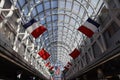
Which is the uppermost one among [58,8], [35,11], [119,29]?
[58,8]

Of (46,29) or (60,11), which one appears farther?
(60,11)

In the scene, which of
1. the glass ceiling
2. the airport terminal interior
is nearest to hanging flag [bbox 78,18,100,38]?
the airport terminal interior

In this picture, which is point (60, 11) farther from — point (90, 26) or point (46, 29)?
point (90, 26)

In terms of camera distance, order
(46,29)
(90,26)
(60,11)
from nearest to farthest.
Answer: (90,26) < (46,29) < (60,11)

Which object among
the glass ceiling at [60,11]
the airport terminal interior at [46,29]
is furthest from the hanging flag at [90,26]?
the glass ceiling at [60,11]

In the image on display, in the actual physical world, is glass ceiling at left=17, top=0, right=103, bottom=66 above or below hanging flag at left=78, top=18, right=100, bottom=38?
above

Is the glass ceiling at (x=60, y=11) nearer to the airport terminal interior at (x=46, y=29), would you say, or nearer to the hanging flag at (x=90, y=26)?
the airport terminal interior at (x=46, y=29)

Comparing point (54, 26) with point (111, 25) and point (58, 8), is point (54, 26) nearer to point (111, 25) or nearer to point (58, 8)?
point (58, 8)

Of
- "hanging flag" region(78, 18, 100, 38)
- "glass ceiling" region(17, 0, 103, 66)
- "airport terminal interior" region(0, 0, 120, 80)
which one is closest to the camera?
"airport terminal interior" region(0, 0, 120, 80)

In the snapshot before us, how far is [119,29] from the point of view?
15469 millimetres

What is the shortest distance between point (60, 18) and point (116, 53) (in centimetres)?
3124

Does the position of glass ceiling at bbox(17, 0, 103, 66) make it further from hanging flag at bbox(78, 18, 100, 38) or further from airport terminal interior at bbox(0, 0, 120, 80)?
hanging flag at bbox(78, 18, 100, 38)

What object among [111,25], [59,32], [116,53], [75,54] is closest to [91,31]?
[111,25]

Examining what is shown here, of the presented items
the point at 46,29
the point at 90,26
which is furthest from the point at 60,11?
the point at 90,26
